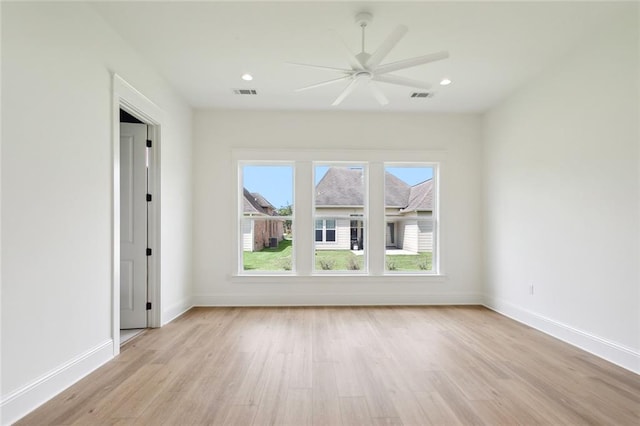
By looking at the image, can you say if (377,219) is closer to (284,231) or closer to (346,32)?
(284,231)

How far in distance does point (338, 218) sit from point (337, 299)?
1.26 meters

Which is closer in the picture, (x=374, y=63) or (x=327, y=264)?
(x=374, y=63)

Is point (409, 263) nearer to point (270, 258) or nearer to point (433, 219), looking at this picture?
point (433, 219)

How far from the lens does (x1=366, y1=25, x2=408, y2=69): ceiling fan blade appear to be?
2.26 meters

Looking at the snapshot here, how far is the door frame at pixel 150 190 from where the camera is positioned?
2904mm

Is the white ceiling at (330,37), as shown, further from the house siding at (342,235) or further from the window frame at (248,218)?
the house siding at (342,235)

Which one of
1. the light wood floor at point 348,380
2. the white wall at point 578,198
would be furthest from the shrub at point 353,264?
the white wall at point 578,198

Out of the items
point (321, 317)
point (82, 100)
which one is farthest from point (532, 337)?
point (82, 100)

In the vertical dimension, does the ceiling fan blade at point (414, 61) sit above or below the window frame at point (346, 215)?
above

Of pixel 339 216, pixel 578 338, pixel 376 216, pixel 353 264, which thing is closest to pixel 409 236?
pixel 376 216

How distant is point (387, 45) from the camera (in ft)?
7.92

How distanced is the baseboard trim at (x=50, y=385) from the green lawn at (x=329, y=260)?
2.37 metres

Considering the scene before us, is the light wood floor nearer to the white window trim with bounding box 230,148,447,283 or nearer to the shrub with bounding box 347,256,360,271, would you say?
the white window trim with bounding box 230,148,447,283

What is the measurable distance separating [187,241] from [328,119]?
2826mm
